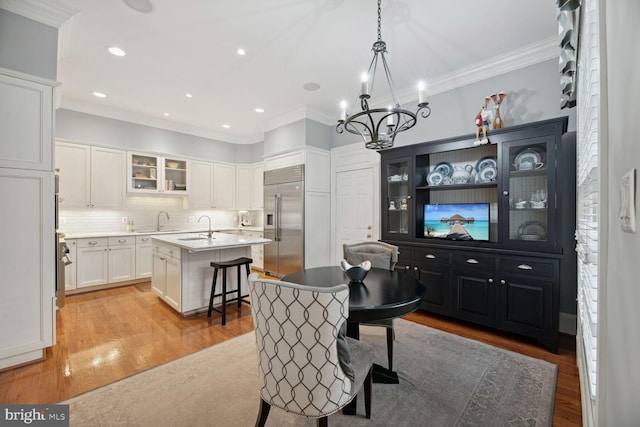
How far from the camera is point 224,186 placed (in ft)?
20.6

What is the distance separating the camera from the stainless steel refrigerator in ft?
15.8

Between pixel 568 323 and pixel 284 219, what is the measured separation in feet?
13.4

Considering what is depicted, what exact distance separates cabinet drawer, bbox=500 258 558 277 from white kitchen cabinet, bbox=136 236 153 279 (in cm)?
523

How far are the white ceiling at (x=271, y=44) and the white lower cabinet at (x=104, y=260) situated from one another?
2254 millimetres

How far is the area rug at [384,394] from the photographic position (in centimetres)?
170

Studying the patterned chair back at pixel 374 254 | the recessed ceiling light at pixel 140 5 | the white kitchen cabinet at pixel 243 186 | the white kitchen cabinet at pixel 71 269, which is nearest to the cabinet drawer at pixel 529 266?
the patterned chair back at pixel 374 254

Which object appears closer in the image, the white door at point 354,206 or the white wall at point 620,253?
the white wall at point 620,253

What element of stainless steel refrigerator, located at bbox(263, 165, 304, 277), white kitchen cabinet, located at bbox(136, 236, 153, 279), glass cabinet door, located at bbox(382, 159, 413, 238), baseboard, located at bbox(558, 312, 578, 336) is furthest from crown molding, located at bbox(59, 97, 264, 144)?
baseboard, located at bbox(558, 312, 578, 336)

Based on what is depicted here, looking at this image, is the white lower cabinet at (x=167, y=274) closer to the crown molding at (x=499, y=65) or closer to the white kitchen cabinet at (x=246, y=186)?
the white kitchen cabinet at (x=246, y=186)

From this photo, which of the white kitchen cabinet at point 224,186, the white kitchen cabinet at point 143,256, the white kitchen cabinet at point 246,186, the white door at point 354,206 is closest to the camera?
the white door at point 354,206

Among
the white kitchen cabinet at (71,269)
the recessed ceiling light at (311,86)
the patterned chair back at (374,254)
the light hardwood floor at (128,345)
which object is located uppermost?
the recessed ceiling light at (311,86)

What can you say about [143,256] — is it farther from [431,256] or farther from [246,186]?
[431,256]

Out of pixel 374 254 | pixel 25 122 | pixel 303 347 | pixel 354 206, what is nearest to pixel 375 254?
pixel 374 254

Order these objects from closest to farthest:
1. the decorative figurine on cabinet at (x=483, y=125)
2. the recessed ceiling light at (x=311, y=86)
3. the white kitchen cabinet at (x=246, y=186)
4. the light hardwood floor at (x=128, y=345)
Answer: the light hardwood floor at (x=128, y=345), the decorative figurine on cabinet at (x=483, y=125), the recessed ceiling light at (x=311, y=86), the white kitchen cabinet at (x=246, y=186)
